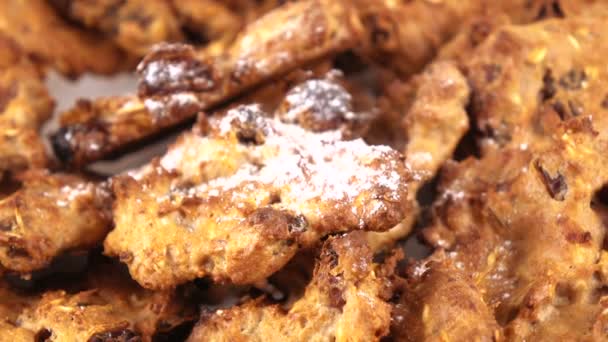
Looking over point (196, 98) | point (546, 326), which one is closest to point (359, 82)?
point (196, 98)

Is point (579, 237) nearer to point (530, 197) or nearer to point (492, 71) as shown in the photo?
point (530, 197)

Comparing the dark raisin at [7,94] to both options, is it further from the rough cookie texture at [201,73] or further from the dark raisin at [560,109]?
the dark raisin at [560,109]

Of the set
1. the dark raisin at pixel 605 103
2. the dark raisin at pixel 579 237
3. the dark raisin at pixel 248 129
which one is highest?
the dark raisin at pixel 248 129

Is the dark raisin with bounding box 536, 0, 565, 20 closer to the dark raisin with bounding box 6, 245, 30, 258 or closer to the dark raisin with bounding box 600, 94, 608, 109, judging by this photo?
the dark raisin with bounding box 600, 94, 608, 109

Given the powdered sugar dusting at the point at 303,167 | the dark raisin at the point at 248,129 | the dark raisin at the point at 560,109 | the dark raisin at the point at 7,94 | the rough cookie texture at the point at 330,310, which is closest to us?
the rough cookie texture at the point at 330,310

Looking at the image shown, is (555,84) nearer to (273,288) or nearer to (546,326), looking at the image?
(546,326)

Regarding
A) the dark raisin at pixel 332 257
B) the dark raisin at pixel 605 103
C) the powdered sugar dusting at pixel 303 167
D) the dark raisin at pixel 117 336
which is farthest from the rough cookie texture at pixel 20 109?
the dark raisin at pixel 605 103

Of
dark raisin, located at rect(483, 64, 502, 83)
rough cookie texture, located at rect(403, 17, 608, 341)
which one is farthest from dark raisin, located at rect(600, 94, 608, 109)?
dark raisin, located at rect(483, 64, 502, 83)
